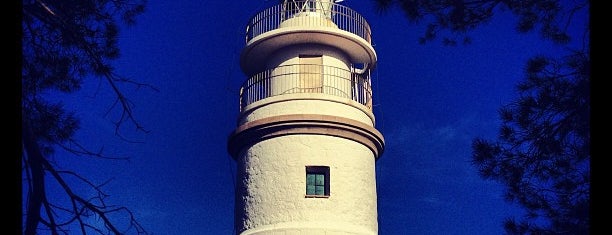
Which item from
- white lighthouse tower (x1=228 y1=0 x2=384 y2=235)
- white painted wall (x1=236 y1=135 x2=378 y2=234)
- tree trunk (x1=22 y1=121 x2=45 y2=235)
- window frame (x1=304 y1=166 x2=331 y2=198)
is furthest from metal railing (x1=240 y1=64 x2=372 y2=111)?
tree trunk (x1=22 y1=121 x2=45 y2=235)

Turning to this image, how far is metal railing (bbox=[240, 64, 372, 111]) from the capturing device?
666 inches

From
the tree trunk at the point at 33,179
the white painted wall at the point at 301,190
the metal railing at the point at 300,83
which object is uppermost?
the metal railing at the point at 300,83

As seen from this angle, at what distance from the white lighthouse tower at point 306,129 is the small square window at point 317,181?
0.08 feet

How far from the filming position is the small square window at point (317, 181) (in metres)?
15.9

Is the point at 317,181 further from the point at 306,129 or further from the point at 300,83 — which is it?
the point at 300,83

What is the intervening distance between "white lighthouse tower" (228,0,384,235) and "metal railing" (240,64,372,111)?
0.02 m

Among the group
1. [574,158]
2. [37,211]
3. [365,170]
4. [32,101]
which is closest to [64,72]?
[32,101]

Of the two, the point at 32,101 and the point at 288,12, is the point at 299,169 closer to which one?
the point at 288,12

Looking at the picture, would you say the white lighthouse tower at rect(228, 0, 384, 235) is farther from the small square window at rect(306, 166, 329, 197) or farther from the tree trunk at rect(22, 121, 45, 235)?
the tree trunk at rect(22, 121, 45, 235)

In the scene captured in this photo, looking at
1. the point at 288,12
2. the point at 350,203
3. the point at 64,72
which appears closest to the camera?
the point at 64,72

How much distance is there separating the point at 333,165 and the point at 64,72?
9.85 meters

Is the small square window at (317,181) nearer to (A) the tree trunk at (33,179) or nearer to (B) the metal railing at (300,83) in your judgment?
(B) the metal railing at (300,83)

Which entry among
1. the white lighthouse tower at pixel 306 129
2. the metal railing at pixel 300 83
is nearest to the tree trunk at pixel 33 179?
the white lighthouse tower at pixel 306 129

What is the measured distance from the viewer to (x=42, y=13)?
557 centimetres
